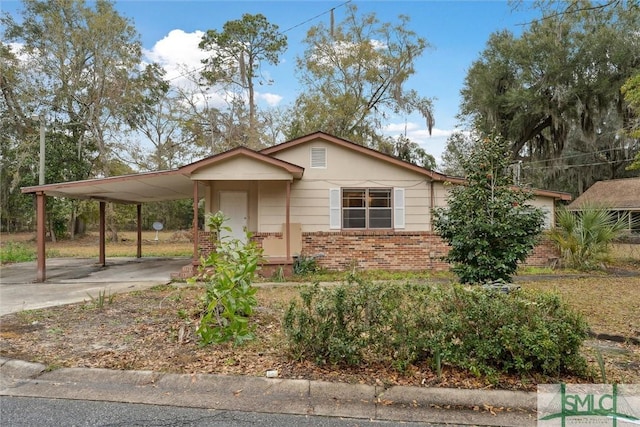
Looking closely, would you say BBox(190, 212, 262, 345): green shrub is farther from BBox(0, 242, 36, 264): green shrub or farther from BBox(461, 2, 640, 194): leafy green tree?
BBox(461, 2, 640, 194): leafy green tree

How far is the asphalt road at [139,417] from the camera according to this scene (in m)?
2.74

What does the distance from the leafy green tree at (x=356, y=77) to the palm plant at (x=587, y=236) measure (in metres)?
12.9

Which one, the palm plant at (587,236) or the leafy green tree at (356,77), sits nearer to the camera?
the palm plant at (587,236)

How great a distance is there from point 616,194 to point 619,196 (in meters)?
0.34

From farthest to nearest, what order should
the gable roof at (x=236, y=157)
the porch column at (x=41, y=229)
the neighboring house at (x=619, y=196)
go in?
the neighboring house at (x=619, y=196) → the gable roof at (x=236, y=157) → the porch column at (x=41, y=229)

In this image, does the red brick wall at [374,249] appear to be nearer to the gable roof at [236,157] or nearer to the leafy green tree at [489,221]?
the gable roof at [236,157]

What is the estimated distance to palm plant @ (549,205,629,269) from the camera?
10227 millimetres

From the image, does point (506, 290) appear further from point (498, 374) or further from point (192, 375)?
point (192, 375)

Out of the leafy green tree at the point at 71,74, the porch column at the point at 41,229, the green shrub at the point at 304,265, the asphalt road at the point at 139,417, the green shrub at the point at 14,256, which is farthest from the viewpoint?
the leafy green tree at the point at 71,74

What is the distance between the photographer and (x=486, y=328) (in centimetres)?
325

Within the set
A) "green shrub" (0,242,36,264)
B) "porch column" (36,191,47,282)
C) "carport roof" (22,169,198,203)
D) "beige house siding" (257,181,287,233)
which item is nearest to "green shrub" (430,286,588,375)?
"carport roof" (22,169,198,203)

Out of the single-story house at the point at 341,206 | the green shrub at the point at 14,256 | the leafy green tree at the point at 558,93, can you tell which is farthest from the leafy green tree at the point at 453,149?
the green shrub at the point at 14,256

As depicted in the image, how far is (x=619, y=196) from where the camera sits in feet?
68.5

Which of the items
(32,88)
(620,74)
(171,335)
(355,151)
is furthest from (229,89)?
(171,335)
